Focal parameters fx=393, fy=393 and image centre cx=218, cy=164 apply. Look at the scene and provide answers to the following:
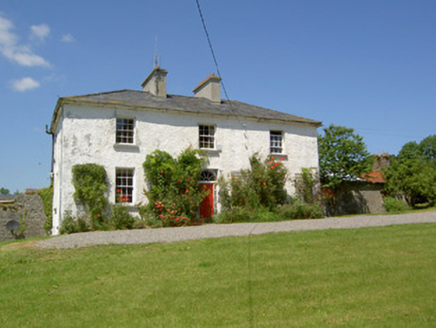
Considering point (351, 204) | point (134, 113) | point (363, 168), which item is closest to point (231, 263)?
point (134, 113)

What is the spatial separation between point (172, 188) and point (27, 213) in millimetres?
7906

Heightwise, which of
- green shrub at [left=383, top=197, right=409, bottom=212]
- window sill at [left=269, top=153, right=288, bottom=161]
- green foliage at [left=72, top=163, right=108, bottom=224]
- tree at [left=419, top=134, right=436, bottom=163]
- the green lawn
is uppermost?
tree at [left=419, top=134, right=436, bottom=163]

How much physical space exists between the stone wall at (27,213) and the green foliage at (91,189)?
4.96 metres

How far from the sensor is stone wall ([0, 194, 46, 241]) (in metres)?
18.4

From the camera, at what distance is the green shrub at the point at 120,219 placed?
15.5m

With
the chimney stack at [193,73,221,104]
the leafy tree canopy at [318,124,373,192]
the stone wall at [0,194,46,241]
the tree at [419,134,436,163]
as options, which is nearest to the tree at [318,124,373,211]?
the leafy tree canopy at [318,124,373,192]

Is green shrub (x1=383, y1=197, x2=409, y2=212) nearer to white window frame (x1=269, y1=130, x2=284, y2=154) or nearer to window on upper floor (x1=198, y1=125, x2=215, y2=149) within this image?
white window frame (x1=269, y1=130, x2=284, y2=154)

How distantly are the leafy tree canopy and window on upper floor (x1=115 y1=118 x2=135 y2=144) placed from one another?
11.6 metres

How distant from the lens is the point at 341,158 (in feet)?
75.1

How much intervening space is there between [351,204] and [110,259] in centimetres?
1981

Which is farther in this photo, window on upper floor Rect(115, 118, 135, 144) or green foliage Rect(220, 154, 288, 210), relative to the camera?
green foliage Rect(220, 154, 288, 210)

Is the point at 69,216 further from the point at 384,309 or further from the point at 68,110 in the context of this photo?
the point at 384,309

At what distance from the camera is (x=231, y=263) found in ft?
25.5

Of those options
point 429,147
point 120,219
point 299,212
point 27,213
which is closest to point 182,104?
point 120,219
